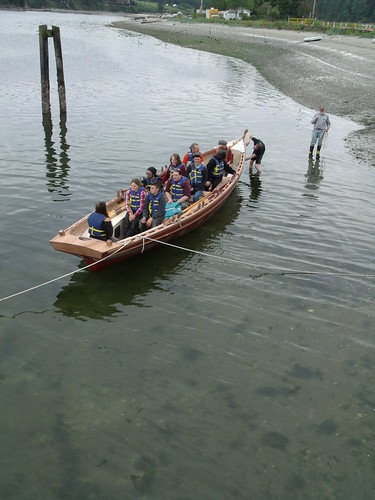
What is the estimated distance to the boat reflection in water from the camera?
10.0 m

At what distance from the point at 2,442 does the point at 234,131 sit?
21303 mm

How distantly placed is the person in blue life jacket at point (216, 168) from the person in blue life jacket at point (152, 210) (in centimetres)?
341

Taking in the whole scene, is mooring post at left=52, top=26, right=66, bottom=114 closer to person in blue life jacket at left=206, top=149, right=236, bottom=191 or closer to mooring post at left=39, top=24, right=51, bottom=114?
mooring post at left=39, top=24, right=51, bottom=114

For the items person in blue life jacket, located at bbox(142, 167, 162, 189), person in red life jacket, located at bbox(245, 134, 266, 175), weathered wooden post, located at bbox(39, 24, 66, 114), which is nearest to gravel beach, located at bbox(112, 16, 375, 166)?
person in red life jacket, located at bbox(245, 134, 266, 175)

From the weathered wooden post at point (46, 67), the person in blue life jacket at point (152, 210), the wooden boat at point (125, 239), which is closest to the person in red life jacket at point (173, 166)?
the wooden boat at point (125, 239)

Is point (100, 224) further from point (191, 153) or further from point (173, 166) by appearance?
point (191, 153)

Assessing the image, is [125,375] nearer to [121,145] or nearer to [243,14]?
[121,145]

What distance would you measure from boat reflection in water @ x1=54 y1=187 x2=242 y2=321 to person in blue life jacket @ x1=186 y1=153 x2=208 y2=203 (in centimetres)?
175

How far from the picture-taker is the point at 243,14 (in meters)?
111

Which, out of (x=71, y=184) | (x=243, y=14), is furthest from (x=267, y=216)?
(x=243, y=14)

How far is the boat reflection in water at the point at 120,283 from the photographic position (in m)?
→ 10.0

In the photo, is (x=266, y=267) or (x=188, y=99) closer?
(x=266, y=267)

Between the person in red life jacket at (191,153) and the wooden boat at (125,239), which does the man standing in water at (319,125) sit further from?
the person in red life jacket at (191,153)

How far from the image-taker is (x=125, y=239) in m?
11.0
